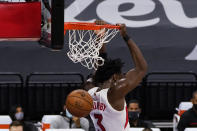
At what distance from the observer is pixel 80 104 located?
584 cm

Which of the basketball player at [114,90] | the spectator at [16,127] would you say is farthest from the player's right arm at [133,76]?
the spectator at [16,127]

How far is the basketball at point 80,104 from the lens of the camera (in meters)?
5.83

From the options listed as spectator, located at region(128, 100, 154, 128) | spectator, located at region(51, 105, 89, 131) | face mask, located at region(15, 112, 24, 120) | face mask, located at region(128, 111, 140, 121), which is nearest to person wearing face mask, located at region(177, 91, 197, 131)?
spectator, located at region(128, 100, 154, 128)

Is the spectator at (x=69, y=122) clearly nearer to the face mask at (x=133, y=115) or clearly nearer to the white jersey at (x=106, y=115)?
the face mask at (x=133, y=115)

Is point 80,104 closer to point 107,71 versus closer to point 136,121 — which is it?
point 107,71

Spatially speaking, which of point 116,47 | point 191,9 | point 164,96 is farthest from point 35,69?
point 191,9

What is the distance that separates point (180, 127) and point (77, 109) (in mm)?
3343

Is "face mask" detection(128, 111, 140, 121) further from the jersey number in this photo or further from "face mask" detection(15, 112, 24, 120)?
the jersey number

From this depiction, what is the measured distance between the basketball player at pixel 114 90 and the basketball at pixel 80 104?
6.3 inches

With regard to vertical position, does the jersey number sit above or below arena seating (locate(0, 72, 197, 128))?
above

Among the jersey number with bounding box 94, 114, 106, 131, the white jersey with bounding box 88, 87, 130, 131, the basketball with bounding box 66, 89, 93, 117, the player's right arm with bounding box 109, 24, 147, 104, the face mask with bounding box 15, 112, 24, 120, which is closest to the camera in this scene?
the player's right arm with bounding box 109, 24, 147, 104

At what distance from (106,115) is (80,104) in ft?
1.13

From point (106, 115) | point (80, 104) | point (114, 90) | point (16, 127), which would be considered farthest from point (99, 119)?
point (16, 127)

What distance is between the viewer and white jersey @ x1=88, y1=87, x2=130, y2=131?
5.95m
